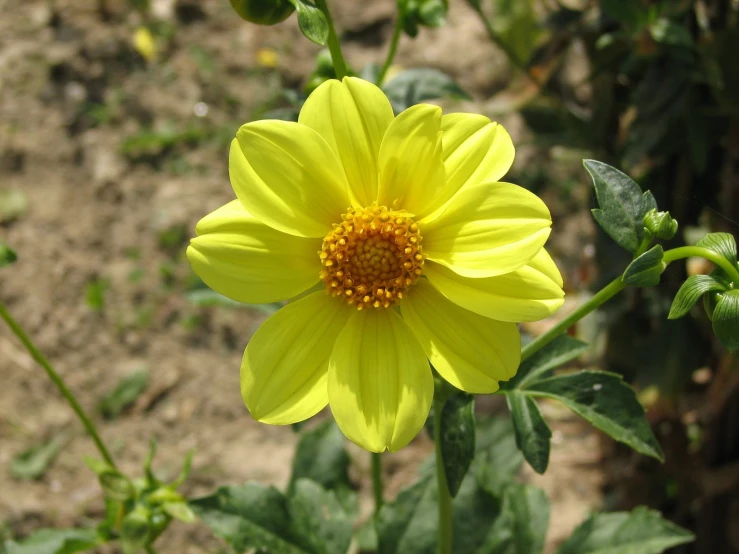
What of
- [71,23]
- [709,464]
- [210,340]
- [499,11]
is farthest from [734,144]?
[71,23]

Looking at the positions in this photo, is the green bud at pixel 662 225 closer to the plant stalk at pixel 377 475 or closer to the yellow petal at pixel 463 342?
the yellow petal at pixel 463 342

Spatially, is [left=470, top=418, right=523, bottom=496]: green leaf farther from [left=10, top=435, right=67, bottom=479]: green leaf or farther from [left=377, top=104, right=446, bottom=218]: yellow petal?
[left=10, top=435, right=67, bottom=479]: green leaf

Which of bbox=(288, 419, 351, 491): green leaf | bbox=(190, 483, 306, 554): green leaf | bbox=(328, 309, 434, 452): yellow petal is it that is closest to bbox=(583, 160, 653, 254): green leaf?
bbox=(328, 309, 434, 452): yellow petal

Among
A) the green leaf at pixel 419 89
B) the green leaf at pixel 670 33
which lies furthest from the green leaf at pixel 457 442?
the green leaf at pixel 670 33

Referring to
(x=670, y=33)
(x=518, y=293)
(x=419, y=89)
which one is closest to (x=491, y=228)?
(x=518, y=293)

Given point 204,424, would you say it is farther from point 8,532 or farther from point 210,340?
point 8,532

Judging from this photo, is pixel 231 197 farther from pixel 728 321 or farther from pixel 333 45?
pixel 728 321
